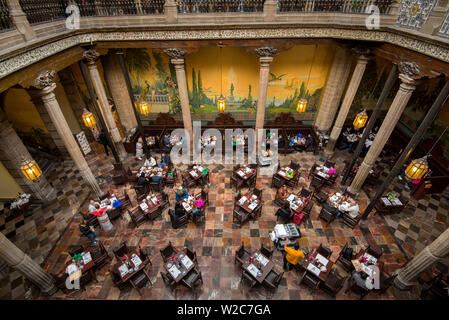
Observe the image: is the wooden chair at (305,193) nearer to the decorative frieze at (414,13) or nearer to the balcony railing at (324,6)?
the decorative frieze at (414,13)

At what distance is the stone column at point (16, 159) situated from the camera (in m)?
8.41

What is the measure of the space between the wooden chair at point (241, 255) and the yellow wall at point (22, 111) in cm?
1140

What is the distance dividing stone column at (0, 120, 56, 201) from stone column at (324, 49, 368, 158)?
42.8 ft

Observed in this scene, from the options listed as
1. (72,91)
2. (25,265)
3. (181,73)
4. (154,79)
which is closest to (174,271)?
(25,265)

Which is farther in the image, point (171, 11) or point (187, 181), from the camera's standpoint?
point (187, 181)

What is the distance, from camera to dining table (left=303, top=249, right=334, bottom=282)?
6461 millimetres

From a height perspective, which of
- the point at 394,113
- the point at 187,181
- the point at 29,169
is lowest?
the point at 187,181

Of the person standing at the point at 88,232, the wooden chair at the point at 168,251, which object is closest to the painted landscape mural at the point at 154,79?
the person standing at the point at 88,232

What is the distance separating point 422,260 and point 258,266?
435cm

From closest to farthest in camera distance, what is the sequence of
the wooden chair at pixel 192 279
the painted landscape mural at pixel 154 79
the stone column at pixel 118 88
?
Answer: the wooden chair at pixel 192 279
the stone column at pixel 118 88
the painted landscape mural at pixel 154 79

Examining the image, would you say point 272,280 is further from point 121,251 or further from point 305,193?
point 121,251

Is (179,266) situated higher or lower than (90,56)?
lower

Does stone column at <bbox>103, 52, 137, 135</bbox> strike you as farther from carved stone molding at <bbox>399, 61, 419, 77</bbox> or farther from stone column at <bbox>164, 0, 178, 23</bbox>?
carved stone molding at <bbox>399, 61, 419, 77</bbox>

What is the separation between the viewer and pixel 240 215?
8383mm
